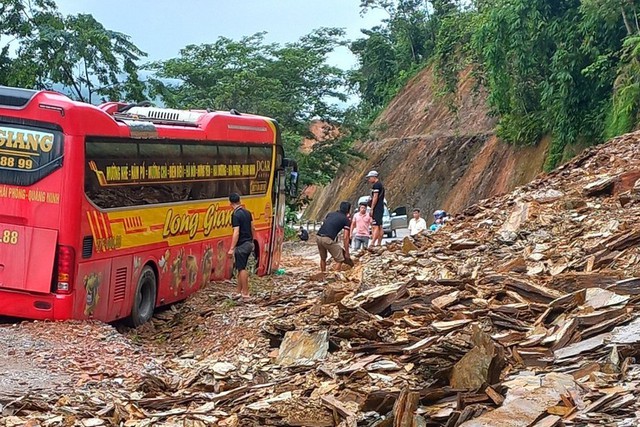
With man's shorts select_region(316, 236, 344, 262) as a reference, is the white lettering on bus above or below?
above

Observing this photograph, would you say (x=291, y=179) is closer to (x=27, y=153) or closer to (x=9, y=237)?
(x=27, y=153)

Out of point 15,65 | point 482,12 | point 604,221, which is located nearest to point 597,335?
point 604,221

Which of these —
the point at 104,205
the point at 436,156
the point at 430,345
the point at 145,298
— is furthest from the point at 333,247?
the point at 436,156

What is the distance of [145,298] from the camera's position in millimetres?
13570

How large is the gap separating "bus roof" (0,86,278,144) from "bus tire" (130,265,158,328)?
6.70 ft

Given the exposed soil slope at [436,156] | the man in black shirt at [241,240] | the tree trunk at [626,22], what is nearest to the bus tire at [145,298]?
the man in black shirt at [241,240]

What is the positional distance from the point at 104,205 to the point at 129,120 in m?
1.90

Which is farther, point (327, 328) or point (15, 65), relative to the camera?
point (15, 65)

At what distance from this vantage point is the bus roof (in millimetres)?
11055

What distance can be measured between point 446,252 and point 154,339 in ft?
14.6

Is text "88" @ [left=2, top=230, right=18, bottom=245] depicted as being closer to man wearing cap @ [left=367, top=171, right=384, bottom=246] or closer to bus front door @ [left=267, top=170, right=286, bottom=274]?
bus front door @ [left=267, top=170, right=286, bottom=274]

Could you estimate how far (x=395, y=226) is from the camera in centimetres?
3234

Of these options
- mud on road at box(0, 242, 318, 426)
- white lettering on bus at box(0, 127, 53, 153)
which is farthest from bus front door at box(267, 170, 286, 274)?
white lettering on bus at box(0, 127, 53, 153)

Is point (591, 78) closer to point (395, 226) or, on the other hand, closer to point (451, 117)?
point (395, 226)
